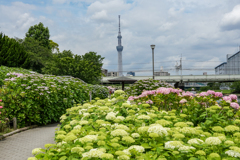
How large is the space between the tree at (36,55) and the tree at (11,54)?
3818mm

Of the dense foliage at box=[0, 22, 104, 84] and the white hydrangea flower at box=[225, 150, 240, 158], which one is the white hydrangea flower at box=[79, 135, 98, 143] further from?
the dense foliage at box=[0, 22, 104, 84]

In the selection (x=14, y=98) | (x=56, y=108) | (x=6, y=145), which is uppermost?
(x=14, y=98)

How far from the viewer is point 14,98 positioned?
369 inches

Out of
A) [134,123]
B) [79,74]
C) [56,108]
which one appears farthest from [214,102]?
[79,74]

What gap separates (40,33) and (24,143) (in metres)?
40.1

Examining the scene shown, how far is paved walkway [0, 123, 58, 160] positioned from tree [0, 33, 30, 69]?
2086 centimetres

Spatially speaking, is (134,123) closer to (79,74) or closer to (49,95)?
(49,95)

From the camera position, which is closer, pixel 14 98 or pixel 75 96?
pixel 14 98

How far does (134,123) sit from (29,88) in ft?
25.2

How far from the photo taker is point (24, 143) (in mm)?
7531

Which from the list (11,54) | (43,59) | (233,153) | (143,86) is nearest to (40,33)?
(43,59)

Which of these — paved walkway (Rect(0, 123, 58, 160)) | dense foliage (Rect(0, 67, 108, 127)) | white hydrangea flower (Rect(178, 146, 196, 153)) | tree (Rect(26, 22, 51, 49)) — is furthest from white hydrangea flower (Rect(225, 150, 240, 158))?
tree (Rect(26, 22, 51, 49))

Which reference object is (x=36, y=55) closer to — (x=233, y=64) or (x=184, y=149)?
(x=184, y=149)

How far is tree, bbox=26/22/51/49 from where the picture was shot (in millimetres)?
42656
